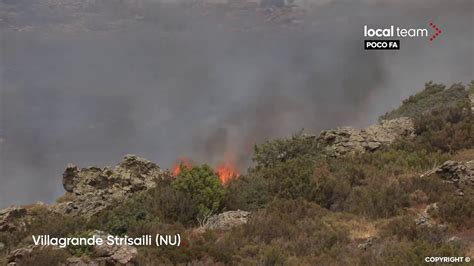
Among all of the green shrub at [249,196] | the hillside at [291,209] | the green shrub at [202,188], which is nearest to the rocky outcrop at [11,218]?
the hillside at [291,209]

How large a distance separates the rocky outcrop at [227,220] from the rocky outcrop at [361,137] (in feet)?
33.3

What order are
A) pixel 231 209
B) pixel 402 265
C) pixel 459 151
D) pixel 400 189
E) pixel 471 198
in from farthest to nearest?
pixel 459 151 < pixel 231 209 < pixel 400 189 < pixel 471 198 < pixel 402 265

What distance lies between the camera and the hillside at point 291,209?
11258 millimetres

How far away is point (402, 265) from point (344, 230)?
3.30m

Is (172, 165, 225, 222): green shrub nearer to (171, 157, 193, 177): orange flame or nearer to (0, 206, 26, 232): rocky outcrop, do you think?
(171, 157, 193, 177): orange flame

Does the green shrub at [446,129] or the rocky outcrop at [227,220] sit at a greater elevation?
the green shrub at [446,129]

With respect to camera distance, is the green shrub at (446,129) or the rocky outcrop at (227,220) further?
the green shrub at (446,129)

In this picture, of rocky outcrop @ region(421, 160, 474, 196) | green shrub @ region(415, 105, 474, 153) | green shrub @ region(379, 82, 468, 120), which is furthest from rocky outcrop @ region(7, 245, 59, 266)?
green shrub @ region(379, 82, 468, 120)

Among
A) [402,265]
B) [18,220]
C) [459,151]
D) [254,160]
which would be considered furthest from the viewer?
[254,160]

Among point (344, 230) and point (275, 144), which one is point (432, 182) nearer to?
point (344, 230)

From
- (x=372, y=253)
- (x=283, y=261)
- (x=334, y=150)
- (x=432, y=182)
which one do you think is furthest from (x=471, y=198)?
(x=334, y=150)

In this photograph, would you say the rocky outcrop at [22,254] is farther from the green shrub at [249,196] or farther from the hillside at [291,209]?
the green shrub at [249,196]

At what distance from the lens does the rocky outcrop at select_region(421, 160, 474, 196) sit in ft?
53.4

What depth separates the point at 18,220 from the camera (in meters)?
18.4
